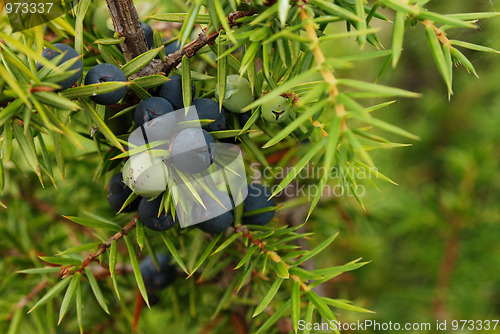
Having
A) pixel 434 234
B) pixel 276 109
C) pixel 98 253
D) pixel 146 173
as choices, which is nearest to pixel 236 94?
pixel 276 109

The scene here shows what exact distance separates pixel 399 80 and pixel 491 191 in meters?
0.68

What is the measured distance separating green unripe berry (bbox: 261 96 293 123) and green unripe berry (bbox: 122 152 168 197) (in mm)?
147

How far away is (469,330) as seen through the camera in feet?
3.77

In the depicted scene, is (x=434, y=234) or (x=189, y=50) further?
(x=434, y=234)

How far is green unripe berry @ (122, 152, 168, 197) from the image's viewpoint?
0.46 meters

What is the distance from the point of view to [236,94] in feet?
1.74

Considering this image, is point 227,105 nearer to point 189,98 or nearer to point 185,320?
point 189,98

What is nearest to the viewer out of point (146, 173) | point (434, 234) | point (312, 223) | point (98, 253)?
point (146, 173)

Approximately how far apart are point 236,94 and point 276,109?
0.06 metres

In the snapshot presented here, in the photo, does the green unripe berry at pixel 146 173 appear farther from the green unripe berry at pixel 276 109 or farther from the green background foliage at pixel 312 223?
the green unripe berry at pixel 276 109

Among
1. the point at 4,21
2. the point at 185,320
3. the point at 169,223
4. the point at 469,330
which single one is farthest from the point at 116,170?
the point at 469,330

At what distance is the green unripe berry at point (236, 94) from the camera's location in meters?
0.53

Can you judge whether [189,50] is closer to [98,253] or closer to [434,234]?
[98,253]

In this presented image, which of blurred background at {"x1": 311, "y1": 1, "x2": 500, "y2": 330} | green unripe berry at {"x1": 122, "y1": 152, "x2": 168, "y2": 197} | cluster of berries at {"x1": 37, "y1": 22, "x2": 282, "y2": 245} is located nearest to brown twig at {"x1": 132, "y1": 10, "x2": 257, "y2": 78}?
cluster of berries at {"x1": 37, "y1": 22, "x2": 282, "y2": 245}
